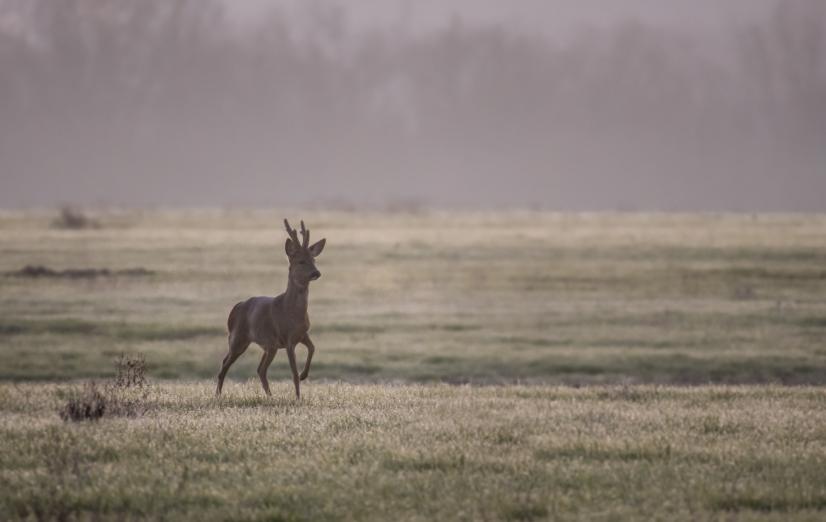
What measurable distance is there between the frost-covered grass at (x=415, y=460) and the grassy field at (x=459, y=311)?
26.5ft

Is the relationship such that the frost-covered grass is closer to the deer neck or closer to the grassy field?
the deer neck

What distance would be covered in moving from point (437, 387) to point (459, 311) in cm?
2306

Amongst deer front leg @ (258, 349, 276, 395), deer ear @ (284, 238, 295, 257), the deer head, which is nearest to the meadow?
deer front leg @ (258, 349, 276, 395)

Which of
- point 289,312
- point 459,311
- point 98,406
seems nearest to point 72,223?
point 459,311

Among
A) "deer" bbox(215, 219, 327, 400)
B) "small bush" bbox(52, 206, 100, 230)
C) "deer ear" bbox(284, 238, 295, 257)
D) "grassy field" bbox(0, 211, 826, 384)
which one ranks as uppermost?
"small bush" bbox(52, 206, 100, 230)

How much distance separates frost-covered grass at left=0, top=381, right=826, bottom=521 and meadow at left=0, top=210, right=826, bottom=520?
3 cm

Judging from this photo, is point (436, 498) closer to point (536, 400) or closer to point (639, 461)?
point (639, 461)

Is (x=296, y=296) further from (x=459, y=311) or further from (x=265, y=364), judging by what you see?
(x=459, y=311)

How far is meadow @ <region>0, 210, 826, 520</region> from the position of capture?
9.85 m

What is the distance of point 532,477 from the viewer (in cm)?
1045

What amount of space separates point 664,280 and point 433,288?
9873 millimetres

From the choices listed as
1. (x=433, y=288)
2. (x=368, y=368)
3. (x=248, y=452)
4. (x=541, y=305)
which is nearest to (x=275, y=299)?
(x=248, y=452)

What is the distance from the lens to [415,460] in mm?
11023

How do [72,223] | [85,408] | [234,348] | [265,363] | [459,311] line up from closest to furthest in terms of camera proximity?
[85,408]
[265,363]
[234,348]
[459,311]
[72,223]
